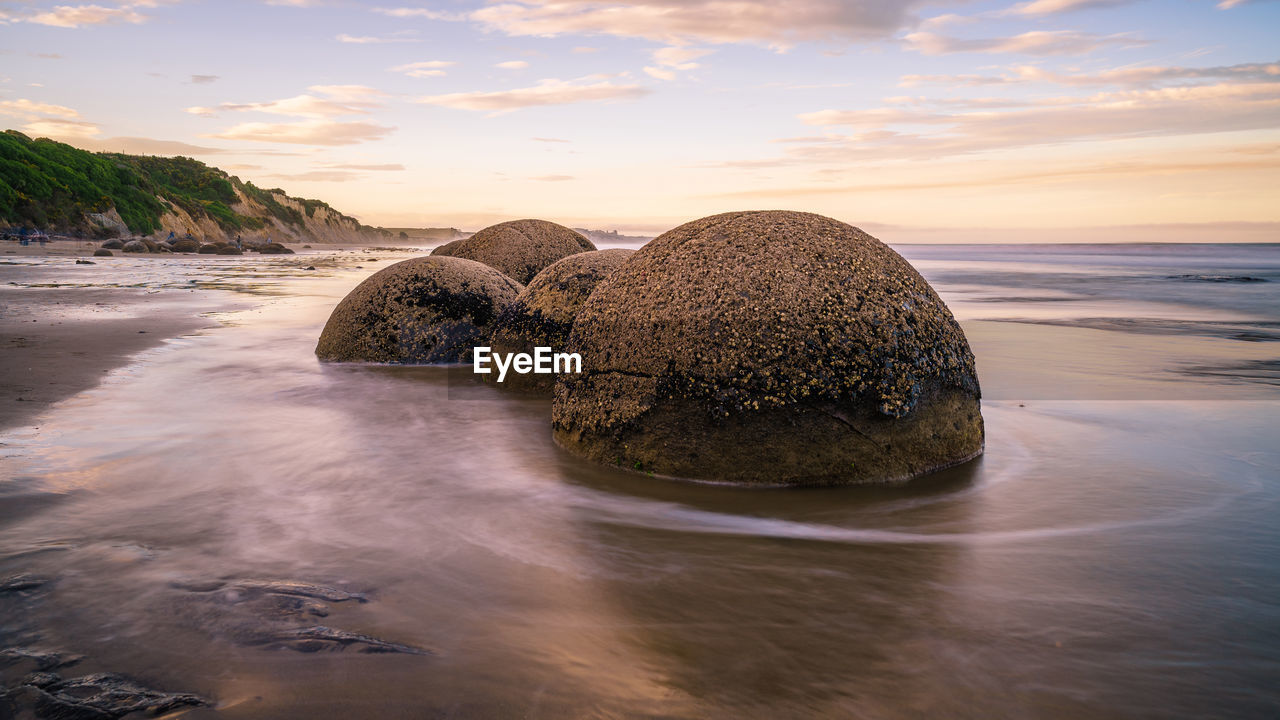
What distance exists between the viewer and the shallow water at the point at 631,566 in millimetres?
2775

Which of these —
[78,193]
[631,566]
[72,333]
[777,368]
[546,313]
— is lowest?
[631,566]

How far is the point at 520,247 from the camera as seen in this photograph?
48.5 feet

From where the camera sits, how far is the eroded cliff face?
223 feet

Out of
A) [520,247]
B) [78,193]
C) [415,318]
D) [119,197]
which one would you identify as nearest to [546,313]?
[415,318]

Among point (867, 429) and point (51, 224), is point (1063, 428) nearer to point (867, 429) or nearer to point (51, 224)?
point (867, 429)

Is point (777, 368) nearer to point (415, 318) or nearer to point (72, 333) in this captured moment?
point (415, 318)

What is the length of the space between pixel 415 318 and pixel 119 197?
64348 mm

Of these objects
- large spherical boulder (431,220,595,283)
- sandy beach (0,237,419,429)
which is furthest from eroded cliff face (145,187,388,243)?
large spherical boulder (431,220,595,283)

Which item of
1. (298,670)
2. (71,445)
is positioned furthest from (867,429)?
(71,445)

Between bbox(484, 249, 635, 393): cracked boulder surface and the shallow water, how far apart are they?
1.13 meters

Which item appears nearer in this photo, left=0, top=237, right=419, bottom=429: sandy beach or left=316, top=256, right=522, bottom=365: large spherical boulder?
left=0, top=237, right=419, bottom=429: sandy beach

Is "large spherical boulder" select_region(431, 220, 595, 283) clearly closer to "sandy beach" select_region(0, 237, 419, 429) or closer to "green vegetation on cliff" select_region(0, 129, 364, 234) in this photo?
"sandy beach" select_region(0, 237, 419, 429)

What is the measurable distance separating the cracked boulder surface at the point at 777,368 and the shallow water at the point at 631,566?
240mm

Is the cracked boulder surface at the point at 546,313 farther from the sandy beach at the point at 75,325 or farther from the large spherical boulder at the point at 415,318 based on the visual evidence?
the sandy beach at the point at 75,325
